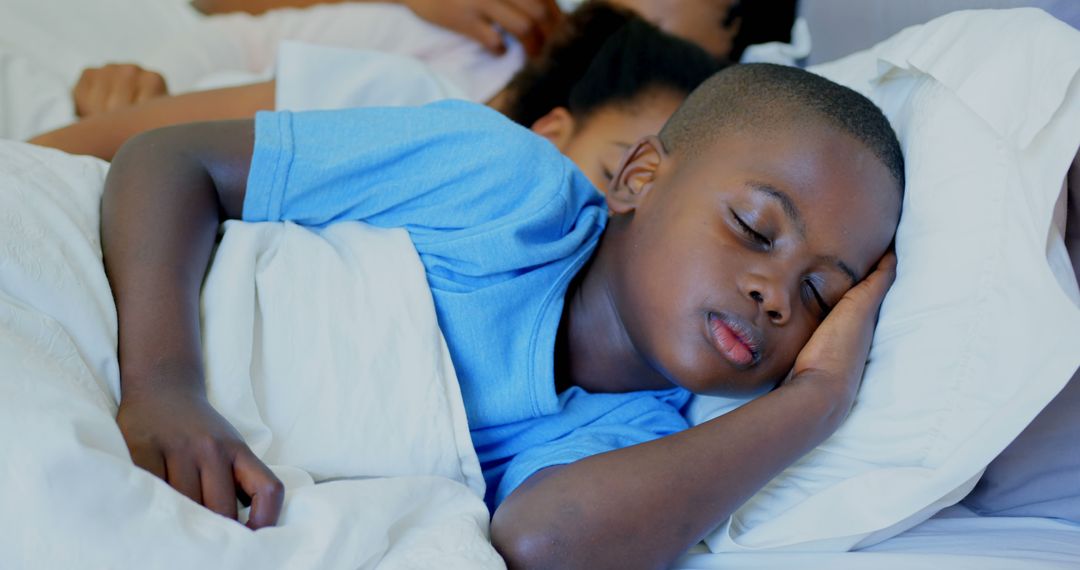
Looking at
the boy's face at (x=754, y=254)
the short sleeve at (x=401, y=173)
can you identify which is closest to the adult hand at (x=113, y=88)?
Result: the short sleeve at (x=401, y=173)

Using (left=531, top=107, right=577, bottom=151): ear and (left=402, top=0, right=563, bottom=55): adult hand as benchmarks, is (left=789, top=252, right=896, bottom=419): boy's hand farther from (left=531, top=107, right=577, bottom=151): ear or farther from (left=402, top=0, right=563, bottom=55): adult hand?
(left=402, top=0, right=563, bottom=55): adult hand

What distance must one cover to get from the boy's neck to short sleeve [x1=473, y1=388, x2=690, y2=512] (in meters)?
0.02

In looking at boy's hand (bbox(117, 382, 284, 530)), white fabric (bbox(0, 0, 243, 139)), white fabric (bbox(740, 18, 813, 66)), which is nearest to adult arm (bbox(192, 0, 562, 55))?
white fabric (bbox(0, 0, 243, 139))

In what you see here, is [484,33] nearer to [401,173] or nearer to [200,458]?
[401,173]

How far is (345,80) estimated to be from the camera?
1.45 metres

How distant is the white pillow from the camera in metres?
0.84

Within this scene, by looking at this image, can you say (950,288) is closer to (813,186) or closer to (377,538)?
(813,186)

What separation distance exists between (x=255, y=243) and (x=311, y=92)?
0.55 m

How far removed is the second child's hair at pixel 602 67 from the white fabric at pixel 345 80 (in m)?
0.21

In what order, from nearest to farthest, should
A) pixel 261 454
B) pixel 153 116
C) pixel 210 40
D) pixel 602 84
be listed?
pixel 261 454 < pixel 153 116 < pixel 602 84 < pixel 210 40

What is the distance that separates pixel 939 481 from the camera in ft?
2.77

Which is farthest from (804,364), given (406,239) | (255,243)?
(255,243)

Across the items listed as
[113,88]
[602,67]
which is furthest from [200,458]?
[602,67]

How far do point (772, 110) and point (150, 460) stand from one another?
0.70 metres
